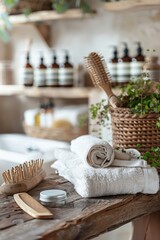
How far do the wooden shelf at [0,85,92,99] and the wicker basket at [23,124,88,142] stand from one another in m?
0.17

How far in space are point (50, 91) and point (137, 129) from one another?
0.99m

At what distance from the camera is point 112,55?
7.42ft

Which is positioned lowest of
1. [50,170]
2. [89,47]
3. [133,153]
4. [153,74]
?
[50,170]

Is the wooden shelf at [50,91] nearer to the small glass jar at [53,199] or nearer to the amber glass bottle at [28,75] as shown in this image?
the amber glass bottle at [28,75]

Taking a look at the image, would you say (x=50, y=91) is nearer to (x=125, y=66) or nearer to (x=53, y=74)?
(x=53, y=74)

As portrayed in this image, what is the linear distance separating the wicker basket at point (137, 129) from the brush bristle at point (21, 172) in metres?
0.27

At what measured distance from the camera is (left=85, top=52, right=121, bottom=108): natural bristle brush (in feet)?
Result: 4.45

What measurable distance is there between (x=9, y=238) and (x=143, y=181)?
446mm

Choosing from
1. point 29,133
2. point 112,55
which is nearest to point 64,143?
point 29,133

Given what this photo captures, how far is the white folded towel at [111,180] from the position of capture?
1.18 m

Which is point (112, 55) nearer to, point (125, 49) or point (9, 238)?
point (125, 49)

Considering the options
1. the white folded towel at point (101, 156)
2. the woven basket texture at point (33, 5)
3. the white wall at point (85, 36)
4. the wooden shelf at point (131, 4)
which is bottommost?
the white folded towel at point (101, 156)

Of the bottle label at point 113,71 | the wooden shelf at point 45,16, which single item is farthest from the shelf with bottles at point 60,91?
the wooden shelf at point 45,16

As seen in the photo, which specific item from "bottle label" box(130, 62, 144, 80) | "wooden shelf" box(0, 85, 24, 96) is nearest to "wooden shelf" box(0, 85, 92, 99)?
"wooden shelf" box(0, 85, 24, 96)
